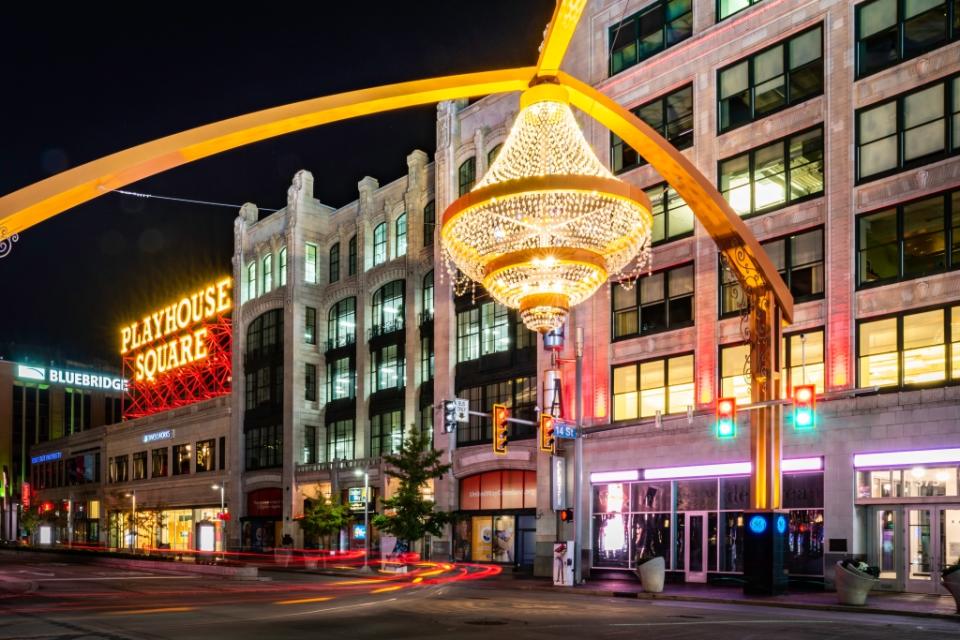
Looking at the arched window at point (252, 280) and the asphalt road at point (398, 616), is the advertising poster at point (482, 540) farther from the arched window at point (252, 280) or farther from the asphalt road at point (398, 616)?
the arched window at point (252, 280)

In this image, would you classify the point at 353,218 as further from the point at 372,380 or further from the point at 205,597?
the point at 205,597

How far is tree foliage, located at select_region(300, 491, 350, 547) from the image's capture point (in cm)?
5791

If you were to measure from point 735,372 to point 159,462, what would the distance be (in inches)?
2521

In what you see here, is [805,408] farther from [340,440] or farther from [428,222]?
[340,440]

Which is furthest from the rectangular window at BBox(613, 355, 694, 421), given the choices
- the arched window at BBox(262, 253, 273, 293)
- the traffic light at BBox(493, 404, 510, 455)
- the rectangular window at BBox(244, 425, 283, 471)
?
the arched window at BBox(262, 253, 273, 293)

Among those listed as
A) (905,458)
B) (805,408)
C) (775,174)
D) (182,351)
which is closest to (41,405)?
(182,351)

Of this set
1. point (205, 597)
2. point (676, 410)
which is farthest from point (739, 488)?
point (205, 597)

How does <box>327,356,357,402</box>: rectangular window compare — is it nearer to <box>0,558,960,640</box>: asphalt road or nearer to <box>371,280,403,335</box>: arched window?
<box>371,280,403,335</box>: arched window

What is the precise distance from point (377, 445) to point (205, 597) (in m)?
30.6

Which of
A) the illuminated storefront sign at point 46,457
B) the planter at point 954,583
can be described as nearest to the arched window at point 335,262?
the planter at point 954,583

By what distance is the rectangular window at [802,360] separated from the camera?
115 ft

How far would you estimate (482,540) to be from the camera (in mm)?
52375

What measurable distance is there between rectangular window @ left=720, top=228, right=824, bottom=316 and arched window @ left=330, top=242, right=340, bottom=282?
36.3m

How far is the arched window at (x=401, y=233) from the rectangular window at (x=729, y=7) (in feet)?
85.8
